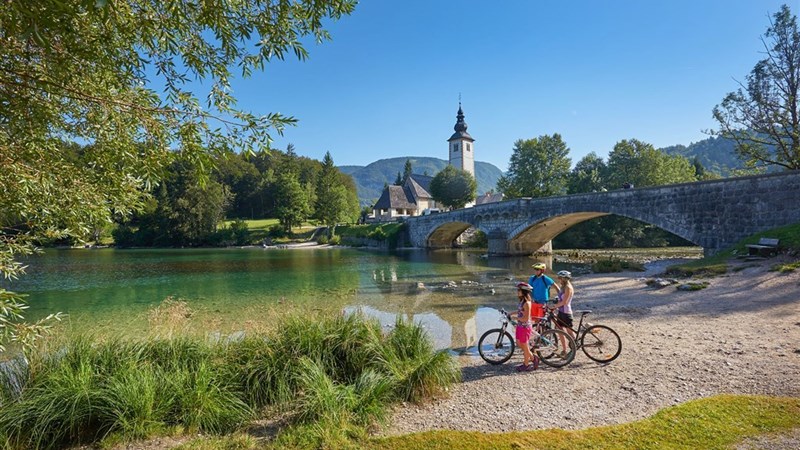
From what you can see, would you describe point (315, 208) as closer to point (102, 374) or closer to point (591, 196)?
point (591, 196)

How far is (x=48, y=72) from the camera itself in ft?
13.9

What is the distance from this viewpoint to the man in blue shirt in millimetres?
7418

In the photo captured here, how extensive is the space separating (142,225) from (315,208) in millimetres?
33381

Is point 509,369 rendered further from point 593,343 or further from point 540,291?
point 593,343

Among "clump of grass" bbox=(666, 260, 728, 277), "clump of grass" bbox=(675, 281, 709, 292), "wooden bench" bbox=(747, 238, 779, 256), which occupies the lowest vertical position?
"clump of grass" bbox=(675, 281, 709, 292)

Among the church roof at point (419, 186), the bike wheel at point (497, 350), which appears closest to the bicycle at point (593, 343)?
the bike wheel at point (497, 350)

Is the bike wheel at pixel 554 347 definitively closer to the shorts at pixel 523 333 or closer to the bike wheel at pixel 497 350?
the shorts at pixel 523 333

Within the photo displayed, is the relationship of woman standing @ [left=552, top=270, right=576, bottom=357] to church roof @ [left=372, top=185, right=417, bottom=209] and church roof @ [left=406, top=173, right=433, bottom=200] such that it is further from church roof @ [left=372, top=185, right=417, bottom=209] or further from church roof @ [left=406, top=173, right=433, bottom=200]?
church roof @ [left=406, top=173, right=433, bottom=200]

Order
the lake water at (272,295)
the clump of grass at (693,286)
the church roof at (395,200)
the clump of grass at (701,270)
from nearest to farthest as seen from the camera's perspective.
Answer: the lake water at (272,295) < the clump of grass at (693,286) < the clump of grass at (701,270) < the church roof at (395,200)

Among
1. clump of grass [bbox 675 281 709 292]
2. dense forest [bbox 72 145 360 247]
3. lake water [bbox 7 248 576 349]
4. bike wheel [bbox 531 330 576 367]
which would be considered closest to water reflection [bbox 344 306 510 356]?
lake water [bbox 7 248 576 349]

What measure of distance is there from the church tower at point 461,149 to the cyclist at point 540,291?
68.8 m

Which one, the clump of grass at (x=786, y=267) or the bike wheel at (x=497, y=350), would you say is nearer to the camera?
the bike wheel at (x=497, y=350)

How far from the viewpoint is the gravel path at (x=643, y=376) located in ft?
17.3

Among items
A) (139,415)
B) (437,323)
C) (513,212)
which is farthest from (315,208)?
(139,415)
